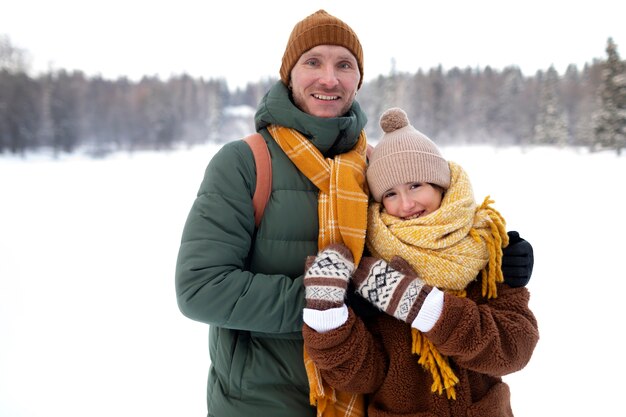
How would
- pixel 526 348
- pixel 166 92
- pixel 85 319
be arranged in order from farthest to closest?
pixel 166 92
pixel 85 319
pixel 526 348

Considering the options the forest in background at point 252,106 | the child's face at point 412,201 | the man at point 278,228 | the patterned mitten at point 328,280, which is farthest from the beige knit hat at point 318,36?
the forest in background at point 252,106

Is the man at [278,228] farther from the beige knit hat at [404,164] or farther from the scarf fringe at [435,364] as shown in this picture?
the scarf fringe at [435,364]

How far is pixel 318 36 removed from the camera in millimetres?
1398

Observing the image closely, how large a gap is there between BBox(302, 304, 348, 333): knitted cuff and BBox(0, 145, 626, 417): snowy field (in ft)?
6.96

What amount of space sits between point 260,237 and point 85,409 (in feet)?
7.87

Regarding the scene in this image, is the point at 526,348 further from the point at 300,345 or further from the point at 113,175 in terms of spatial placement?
the point at 113,175

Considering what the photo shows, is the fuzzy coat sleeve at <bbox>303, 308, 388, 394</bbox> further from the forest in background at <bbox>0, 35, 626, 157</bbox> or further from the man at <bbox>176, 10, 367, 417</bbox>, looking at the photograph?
the forest in background at <bbox>0, 35, 626, 157</bbox>

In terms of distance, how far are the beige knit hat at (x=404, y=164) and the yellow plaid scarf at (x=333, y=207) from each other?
0.21ft

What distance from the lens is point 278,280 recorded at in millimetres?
1169

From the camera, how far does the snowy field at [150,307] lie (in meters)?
2.82

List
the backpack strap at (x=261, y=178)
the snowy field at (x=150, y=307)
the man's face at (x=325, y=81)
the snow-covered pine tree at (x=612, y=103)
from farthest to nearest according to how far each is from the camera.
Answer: the snow-covered pine tree at (x=612, y=103) < the snowy field at (x=150, y=307) < the man's face at (x=325, y=81) < the backpack strap at (x=261, y=178)

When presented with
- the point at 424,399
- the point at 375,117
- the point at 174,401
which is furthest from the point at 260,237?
the point at 375,117

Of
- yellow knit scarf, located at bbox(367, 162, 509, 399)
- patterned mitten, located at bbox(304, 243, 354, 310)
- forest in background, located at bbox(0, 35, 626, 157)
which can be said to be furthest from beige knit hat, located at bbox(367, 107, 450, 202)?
forest in background, located at bbox(0, 35, 626, 157)

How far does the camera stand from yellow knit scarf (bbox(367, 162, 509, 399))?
1159mm
